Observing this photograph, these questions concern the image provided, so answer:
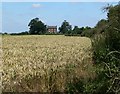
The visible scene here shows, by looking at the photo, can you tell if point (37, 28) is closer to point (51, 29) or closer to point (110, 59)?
point (51, 29)

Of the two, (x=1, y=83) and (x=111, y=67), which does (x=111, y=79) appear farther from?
(x=1, y=83)

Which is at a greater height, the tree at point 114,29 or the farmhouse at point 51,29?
the tree at point 114,29

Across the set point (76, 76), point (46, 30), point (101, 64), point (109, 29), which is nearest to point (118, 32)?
point (109, 29)

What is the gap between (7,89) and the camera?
22.3ft

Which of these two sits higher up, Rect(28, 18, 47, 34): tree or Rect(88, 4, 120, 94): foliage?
Rect(88, 4, 120, 94): foliage

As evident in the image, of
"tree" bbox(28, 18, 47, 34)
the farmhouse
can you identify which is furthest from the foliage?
the farmhouse

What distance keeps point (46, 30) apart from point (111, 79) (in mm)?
91525

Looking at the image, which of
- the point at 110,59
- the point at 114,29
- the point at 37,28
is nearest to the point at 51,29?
the point at 37,28

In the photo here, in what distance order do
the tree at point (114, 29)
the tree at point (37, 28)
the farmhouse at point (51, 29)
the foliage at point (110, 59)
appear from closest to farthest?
the foliage at point (110, 59) < the tree at point (114, 29) < the tree at point (37, 28) < the farmhouse at point (51, 29)

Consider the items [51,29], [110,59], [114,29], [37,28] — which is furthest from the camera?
[51,29]

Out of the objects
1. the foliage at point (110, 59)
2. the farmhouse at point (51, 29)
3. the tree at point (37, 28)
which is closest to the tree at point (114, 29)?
the foliage at point (110, 59)

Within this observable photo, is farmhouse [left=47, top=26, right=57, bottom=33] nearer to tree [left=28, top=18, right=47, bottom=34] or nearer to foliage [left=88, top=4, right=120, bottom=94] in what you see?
tree [left=28, top=18, right=47, bottom=34]

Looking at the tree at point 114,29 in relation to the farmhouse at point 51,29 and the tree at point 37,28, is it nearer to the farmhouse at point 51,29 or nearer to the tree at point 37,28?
the tree at point 37,28

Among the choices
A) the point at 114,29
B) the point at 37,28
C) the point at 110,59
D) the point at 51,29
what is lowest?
the point at 51,29
